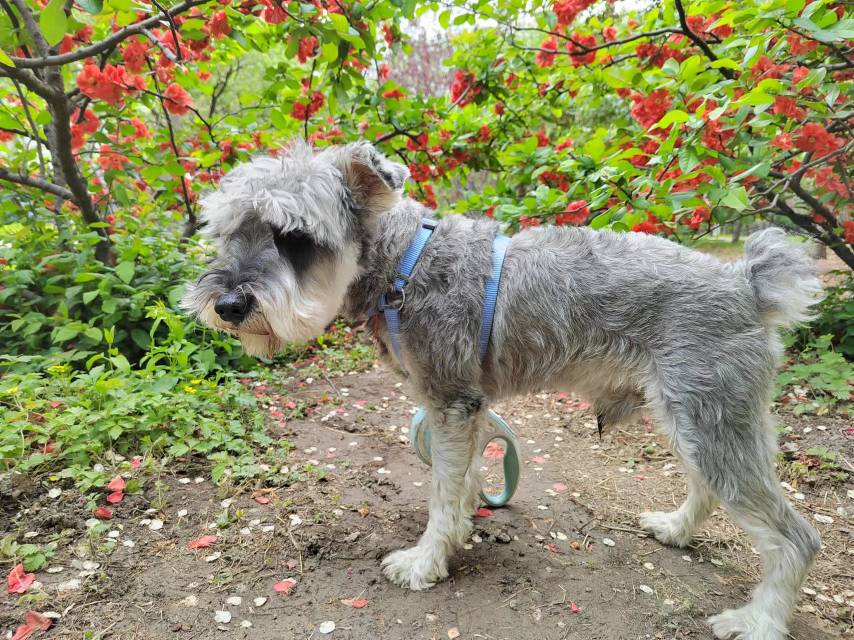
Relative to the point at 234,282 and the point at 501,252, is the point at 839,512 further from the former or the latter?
the point at 234,282

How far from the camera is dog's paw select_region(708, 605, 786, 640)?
8.21 ft

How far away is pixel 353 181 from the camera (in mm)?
2768

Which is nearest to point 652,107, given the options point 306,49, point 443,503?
point 306,49

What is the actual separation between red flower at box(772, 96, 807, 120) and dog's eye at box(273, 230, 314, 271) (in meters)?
2.83

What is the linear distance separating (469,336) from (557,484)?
6.21ft

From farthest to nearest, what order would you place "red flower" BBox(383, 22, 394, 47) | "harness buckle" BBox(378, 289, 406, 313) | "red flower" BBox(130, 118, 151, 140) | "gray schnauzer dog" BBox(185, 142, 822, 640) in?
"red flower" BBox(383, 22, 394, 47)
"red flower" BBox(130, 118, 151, 140)
"harness buckle" BBox(378, 289, 406, 313)
"gray schnauzer dog" BBox(185, 142, 822, 640)

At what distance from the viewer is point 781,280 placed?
8.36 feet

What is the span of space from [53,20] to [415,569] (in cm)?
302

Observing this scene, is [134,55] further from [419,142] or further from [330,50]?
[419,142]

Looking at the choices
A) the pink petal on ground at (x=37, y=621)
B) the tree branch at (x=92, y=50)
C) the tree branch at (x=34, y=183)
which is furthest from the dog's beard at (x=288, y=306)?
the tree branch at (x=34, y=183)

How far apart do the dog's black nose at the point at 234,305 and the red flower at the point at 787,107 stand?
Result: 319 centimetres

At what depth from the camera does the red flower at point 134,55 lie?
4.10 meters

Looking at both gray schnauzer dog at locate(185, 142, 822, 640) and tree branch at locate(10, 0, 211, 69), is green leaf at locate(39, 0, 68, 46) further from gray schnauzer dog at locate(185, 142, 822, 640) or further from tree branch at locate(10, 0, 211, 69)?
tree branch at locate(10, 0, 211, 69)

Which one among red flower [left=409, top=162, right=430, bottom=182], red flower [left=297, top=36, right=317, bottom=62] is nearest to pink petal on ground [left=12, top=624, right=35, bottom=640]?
red flower [left=297, top=36, right=317, bottom=62]
